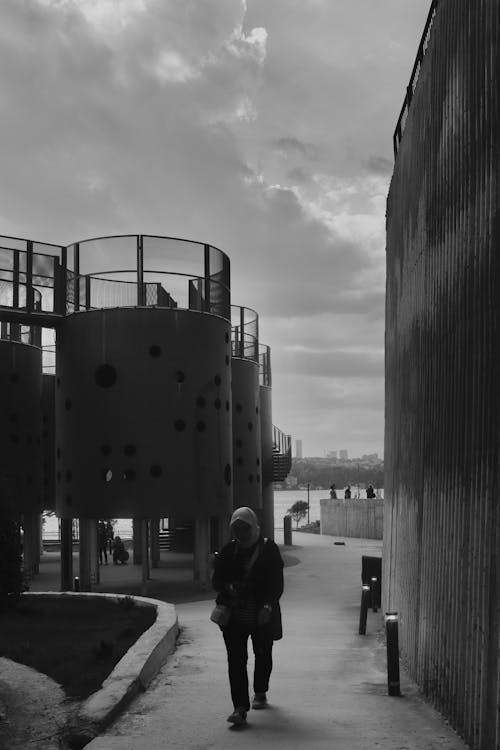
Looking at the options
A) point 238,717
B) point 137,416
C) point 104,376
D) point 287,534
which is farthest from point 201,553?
point 287,534

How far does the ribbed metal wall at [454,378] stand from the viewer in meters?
7.34

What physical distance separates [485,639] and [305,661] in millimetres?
5327

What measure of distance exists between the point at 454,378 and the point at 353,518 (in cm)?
4254

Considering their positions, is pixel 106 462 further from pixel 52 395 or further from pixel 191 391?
pixel 52 395

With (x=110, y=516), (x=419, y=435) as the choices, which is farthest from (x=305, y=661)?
(x=110, y=516)

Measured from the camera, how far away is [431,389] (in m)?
10.4

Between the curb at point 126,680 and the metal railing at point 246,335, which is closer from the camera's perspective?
the curb at point 126,680

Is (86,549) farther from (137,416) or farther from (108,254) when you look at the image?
(108,254)

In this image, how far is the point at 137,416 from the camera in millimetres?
23344

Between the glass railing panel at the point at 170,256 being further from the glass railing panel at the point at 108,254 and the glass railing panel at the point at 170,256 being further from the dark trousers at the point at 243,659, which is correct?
the dark trousers at the point at 243,659

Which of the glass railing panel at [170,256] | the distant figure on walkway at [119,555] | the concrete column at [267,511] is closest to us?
the glass railing panel at [170,256]

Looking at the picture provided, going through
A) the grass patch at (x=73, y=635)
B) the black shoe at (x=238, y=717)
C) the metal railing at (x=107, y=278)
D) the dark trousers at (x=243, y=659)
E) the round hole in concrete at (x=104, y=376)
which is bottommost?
the grass patch at (x=73, y=635)

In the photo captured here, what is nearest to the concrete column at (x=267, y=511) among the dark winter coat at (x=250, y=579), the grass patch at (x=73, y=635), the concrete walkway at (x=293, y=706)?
the grass patch at (x=73, y=635)

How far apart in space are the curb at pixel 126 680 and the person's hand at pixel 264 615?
1534 mm
